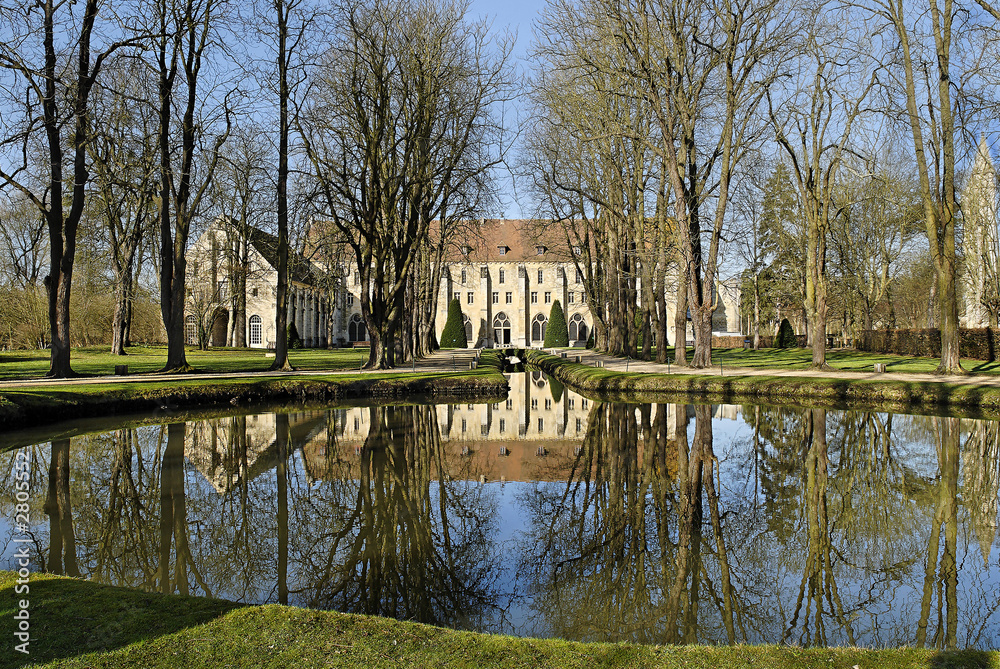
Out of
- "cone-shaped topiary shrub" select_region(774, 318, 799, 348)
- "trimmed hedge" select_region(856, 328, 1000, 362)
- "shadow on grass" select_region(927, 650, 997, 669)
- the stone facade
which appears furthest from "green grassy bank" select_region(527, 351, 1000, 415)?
the stone facade

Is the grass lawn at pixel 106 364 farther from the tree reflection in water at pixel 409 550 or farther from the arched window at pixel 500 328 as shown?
the arched window at pixel 500 328

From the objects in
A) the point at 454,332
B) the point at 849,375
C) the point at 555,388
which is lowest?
the point at 555,388

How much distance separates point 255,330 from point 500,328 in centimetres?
2308

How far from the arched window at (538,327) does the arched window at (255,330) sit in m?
25.2

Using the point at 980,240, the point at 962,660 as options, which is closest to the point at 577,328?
the point at 980,240

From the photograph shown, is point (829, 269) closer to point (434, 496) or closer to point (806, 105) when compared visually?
point (806, 105)

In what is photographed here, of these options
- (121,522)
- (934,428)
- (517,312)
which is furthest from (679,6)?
(517,312)

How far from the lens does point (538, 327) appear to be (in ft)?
210

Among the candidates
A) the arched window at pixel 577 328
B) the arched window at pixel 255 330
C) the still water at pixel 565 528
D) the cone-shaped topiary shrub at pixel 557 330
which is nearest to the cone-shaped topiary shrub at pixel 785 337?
the cone-shaped topiary shrub at pixel 557 330

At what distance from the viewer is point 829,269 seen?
3812cm

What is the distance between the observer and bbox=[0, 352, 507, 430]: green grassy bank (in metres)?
13.4

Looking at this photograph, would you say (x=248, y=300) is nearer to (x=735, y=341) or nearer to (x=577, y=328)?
(x=577, y=328)

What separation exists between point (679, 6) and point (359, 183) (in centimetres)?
1115

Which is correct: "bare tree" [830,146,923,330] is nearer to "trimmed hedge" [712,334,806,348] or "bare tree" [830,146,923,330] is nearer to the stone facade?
"trimmed hedge" [712,334,806,348]
